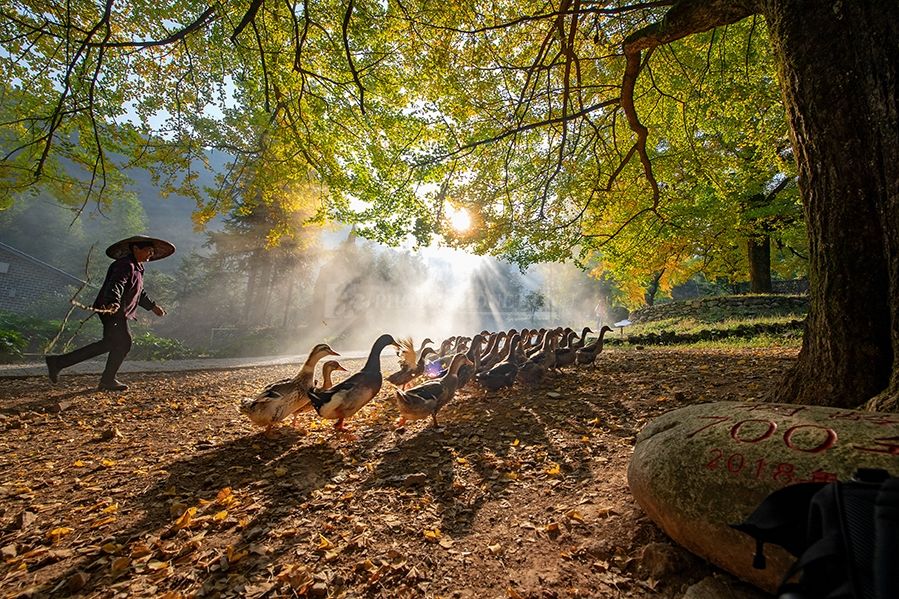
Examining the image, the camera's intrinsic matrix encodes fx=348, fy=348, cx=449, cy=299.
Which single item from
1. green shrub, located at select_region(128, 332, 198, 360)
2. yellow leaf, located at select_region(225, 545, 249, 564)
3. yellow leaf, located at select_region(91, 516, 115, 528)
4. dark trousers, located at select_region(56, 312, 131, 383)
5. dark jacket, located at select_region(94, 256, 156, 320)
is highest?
dark jacket, located at select_region(94, 256, 156, 320)

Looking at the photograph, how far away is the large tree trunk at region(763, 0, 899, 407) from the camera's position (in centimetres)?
249

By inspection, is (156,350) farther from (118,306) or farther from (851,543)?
(851,543)

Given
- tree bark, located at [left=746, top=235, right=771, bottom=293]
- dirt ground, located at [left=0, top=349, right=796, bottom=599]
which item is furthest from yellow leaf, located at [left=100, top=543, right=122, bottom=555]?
tree bark, located at [left=746, top=235, right=771, bottom=293]

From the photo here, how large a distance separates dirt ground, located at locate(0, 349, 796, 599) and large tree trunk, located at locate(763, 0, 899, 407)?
1958mm

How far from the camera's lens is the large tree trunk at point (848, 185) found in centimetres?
249

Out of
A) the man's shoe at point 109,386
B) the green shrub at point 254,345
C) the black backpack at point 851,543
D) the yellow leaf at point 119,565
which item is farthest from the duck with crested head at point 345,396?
the green shrub at point 254,345

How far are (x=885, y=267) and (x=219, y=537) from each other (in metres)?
5.36

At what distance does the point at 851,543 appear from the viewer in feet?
2.74

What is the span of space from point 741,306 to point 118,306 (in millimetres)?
21772

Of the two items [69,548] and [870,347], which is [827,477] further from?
[69,548]

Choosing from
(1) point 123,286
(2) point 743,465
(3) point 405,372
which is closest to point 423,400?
(3) point 405,372

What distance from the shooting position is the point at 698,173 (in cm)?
971

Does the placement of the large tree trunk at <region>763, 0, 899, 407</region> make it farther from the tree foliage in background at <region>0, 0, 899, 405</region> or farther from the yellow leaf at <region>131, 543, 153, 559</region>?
the yellow leaf at <region>131, 543, 153, 559</region>

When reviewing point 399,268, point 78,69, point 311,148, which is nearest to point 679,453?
point 311,148
